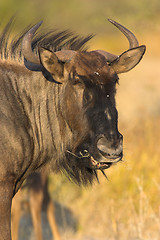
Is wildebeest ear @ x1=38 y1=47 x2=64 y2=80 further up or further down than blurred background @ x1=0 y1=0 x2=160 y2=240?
further up

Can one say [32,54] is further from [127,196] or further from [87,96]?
[127,196]

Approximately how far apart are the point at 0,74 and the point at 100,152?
113 cm

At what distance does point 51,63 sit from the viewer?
4402 mm

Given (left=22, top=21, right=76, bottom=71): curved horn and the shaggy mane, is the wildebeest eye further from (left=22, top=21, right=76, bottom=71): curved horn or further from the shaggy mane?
the shaggy mane

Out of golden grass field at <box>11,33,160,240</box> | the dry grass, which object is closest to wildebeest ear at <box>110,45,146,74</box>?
the dry grass

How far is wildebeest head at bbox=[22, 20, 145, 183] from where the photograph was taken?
4.22 meters

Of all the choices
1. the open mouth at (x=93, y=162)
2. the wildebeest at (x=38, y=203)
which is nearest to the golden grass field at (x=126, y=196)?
the wildebeest at (x=38, y=203)

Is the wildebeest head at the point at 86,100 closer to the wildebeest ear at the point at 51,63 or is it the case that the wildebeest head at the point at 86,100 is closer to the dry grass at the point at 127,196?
the wildebeest ear at the point at 51,63

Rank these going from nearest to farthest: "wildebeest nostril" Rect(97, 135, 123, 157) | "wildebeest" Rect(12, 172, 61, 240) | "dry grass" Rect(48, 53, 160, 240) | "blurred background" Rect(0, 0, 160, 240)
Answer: "wildebeest nostril" Rect(97, 135, 123, 157), "blurred background" Rect(0, 0, 160, 240), "dry grass" Rect(48, 53, 160, 240), "wildebeest" Rect(12, 172, 61, 240)

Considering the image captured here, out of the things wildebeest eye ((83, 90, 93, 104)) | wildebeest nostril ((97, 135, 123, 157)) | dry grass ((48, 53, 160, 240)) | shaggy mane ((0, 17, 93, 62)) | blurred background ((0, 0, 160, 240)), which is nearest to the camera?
wildebeest nostril ((97, 135, 123, 157))

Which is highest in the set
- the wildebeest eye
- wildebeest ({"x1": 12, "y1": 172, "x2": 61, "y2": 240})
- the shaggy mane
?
the shaggy mane

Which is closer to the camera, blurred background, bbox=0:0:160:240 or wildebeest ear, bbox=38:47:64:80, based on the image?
wildebeest ear, bbox=38:47:64:80

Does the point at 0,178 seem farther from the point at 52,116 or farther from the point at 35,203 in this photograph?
the point at 35,203

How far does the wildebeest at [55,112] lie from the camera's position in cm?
420
